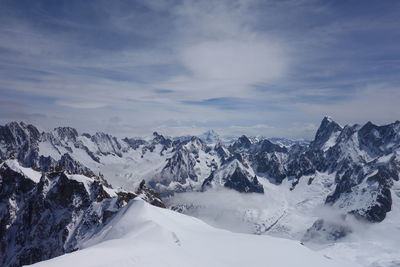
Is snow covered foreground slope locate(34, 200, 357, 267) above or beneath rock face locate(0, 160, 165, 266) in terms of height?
above

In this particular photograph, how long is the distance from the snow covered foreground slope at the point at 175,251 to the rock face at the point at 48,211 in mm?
62250

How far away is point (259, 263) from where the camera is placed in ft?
173

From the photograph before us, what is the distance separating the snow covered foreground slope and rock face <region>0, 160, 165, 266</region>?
6225 cm

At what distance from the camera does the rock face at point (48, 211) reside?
135500 millimetres

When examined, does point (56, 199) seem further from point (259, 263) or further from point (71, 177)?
point (259, 263)

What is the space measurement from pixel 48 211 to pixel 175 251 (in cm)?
13142

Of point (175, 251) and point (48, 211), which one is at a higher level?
point (175, 251)

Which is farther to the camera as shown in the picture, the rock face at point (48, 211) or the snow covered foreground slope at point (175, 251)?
the rock face at point (48, 211)

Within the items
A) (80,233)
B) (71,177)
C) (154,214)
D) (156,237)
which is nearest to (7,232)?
(71,177)

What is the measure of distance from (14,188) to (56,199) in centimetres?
4031

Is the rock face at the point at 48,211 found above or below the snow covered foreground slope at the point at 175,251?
below

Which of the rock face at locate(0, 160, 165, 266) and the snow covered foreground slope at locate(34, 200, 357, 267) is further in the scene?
the rock face at locate(0, 160, 165, 266)

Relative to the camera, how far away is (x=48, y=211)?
15462 cm

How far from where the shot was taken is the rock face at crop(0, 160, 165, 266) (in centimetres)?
13550
